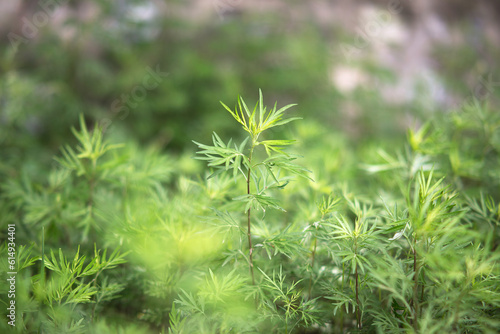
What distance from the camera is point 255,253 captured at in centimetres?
76

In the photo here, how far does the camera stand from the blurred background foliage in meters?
0.86

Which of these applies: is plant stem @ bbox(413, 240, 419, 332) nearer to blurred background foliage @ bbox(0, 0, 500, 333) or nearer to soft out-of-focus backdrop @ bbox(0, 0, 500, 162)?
blurred background foliage @ bbox(0, 0, 500, 333)

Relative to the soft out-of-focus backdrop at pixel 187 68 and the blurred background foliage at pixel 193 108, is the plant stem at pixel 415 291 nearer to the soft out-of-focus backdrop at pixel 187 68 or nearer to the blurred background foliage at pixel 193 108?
the blurred background foliage at pixel 193 108

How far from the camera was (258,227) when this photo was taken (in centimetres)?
80

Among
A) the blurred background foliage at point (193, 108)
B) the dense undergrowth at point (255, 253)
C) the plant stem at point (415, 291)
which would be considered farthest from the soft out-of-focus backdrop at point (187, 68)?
the plant stem at point (415, 291)

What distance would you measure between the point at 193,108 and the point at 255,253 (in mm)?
1828

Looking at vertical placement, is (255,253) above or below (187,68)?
above

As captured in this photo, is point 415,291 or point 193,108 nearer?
point 415,291

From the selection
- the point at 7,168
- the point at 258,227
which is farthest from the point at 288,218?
the point at 7,168

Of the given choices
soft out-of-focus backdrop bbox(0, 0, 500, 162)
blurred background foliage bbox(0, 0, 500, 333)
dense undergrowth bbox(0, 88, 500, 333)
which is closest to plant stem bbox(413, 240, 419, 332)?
dense undergrowth bbox(0, 88, 500, 333)

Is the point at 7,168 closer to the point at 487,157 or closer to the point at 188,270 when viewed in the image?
the point at 188,270

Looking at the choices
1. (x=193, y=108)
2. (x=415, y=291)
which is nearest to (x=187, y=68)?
(x=193, y=108)

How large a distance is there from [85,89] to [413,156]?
6.55 feet

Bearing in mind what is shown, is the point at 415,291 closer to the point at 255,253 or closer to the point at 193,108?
the point at 255,253
